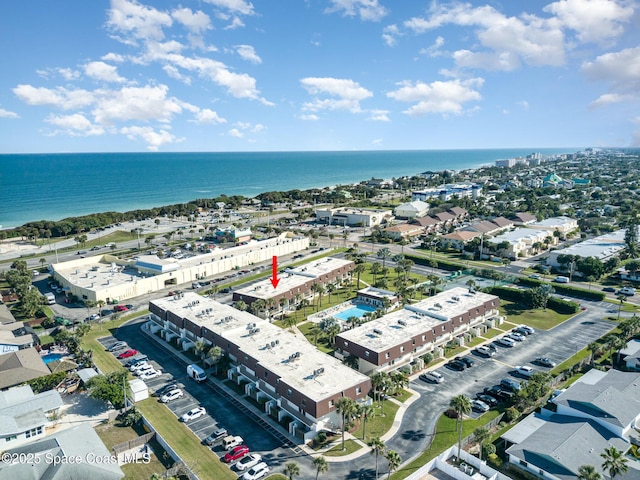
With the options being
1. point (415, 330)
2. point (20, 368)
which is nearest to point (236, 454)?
point (415, 330)

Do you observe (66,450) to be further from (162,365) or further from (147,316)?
(147,316)

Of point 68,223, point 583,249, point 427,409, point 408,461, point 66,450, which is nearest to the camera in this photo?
point 66,450

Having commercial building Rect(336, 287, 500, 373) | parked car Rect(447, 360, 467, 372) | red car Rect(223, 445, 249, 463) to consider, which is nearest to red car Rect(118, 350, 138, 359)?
red car Rect(223, 445, 249, 463)

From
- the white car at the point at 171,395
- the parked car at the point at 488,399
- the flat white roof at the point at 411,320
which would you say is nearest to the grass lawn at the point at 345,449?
the flat white roof at the point at 411,320

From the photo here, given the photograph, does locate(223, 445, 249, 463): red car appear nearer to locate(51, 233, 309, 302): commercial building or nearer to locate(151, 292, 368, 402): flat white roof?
locate(151, 292, 368, 402): flat white roof

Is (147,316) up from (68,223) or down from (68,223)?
down

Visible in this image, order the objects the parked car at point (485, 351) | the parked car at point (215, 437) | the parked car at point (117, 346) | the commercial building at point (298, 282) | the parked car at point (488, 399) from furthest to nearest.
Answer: the commercial building at point (298, 282) → the parked car at point (117, 346) → the parked car at point (485, 351) → the parked car at point (488, 399) → the parked car at point (215, 437)

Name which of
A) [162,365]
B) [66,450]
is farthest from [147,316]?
[66,450]

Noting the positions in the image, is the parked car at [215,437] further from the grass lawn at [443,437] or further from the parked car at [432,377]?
the parked car at [432,377]

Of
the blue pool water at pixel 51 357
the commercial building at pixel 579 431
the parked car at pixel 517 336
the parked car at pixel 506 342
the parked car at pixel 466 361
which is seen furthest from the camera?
the parked car at pixel 517 336
